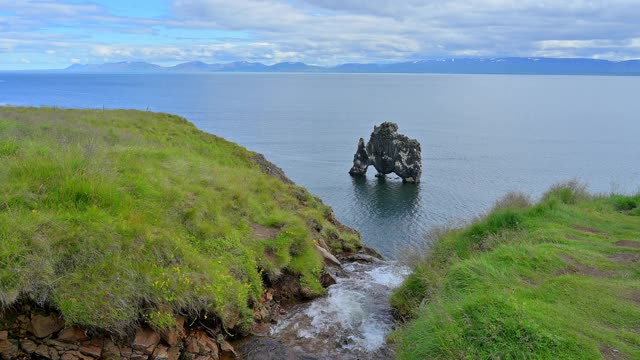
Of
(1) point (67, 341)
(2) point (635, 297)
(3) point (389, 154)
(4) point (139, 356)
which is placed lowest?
(3) point (389, 154)

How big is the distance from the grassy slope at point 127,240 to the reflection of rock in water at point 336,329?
99cm

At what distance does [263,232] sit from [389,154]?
194 ft

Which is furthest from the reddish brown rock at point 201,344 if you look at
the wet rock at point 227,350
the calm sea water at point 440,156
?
the calm sea water at point 440,156

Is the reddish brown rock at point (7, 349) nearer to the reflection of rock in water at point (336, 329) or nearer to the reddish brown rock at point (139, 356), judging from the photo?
the reddish brown rock at point (139, 356)

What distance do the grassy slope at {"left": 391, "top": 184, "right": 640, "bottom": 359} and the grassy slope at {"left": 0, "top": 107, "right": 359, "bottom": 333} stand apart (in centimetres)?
535

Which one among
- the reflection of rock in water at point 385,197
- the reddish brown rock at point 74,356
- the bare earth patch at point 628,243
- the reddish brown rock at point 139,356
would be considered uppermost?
the bare earth patch at point 628,243

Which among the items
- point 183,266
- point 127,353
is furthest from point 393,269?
point 127,353

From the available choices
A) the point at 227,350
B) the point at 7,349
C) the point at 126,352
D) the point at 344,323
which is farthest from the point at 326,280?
the point at 7,349

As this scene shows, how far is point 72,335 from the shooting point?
36.7ft

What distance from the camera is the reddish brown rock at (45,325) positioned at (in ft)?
36.0

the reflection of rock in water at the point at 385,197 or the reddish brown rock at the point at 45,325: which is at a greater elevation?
the reddish brown rock at the point at 45,325

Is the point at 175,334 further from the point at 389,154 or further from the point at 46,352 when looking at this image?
the point at 389,154

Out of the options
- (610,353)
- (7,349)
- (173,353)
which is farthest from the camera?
(173,353)

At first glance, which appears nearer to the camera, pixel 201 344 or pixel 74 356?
pixel 74 356
